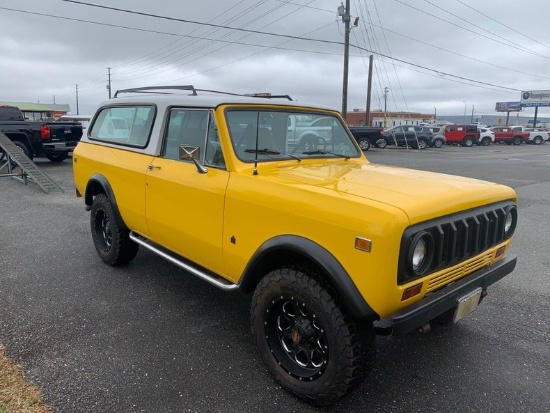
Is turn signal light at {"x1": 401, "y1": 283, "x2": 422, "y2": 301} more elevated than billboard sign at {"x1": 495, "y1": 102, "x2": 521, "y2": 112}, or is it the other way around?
billboard sign at {"x1": 495, "y1": 102, "x2": 521, "y2": 112}

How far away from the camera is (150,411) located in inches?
97.0

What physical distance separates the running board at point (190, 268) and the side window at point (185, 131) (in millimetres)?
851

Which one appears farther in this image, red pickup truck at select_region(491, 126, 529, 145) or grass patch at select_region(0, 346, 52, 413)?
red pickup truck at select_region(491, 126, 529, 145)

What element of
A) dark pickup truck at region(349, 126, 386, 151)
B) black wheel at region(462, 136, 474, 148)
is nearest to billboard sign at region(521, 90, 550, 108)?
black wheel at region(462, 136, 474, 148)

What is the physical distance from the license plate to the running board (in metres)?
1.41

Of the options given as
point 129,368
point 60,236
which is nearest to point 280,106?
point 129,368

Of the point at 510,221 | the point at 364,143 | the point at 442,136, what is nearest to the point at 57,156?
the point at 510,221

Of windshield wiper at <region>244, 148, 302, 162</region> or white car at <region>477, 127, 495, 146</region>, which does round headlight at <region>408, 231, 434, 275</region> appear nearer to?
windshield wiper at <region>244, 148, 302, 162</region>

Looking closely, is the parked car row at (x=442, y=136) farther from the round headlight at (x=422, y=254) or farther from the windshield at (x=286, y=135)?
the round headlight at (x=422, y=254)

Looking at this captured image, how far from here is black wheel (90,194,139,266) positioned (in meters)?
4.46

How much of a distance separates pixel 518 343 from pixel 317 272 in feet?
6.30

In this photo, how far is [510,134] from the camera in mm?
39500

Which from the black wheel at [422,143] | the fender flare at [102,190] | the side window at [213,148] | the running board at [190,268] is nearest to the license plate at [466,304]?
the running board at [190,268]

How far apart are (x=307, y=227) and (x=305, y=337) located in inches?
26.9
